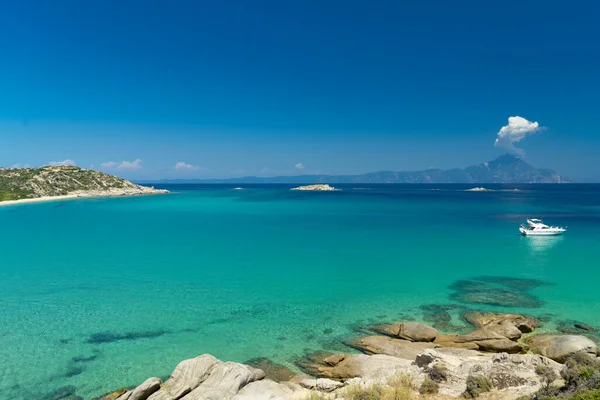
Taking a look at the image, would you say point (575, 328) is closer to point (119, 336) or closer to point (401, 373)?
point (401, 373)

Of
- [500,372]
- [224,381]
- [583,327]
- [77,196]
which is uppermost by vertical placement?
[77,196]

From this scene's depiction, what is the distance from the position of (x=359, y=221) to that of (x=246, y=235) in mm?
29490

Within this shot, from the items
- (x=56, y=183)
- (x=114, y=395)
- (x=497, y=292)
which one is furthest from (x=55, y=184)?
(x=497, y=292)

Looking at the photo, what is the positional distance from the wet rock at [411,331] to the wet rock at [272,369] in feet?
23.1

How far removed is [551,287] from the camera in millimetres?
31797

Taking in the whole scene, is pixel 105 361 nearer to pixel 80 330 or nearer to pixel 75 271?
pixel 80 330

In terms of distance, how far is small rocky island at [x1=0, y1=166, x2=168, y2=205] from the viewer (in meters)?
147

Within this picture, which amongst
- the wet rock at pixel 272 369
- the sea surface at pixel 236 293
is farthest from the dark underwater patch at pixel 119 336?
the wet rock at pixel 272 369

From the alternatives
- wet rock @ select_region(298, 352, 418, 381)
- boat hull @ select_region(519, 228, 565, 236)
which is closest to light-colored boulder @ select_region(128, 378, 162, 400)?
wet rock @ select_region(298, 352, 418, 381)

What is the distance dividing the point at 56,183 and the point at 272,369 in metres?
185

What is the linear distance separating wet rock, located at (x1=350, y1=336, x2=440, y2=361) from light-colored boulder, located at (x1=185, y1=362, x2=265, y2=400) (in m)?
6.70

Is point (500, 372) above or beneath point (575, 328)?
above

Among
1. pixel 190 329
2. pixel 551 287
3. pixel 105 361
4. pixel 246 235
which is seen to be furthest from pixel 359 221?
pixel 105 361

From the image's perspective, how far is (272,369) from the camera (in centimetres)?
1786
